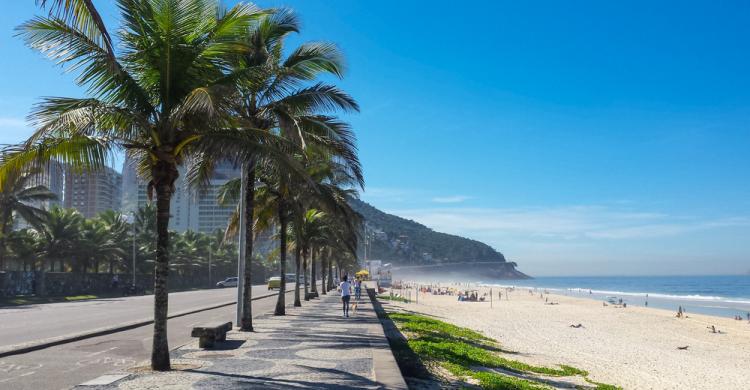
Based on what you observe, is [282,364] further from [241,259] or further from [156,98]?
[241,259]

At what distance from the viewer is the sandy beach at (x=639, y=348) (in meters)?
18.8

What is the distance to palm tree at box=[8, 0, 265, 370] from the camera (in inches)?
372

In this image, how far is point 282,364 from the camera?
36.1ft

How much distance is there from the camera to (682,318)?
4866 centimetres

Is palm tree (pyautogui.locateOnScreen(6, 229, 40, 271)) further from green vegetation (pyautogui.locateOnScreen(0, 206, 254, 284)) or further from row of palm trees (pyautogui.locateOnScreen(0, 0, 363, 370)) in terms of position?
row of palm trees (pyautogui.locateOnScreen(0, 0, 363, 370))

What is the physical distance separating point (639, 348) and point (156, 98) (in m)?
24.6

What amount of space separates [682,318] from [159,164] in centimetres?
4873

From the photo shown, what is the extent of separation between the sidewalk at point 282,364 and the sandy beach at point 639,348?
7.43 meters

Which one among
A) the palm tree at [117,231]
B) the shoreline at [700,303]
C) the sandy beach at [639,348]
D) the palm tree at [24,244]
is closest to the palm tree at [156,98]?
the sandy beach at [639,348]

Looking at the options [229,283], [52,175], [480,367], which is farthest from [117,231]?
[52,175]

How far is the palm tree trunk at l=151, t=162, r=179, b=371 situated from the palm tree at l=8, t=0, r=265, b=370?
0.02 m

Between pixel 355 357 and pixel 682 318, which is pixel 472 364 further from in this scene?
pixel 682 318

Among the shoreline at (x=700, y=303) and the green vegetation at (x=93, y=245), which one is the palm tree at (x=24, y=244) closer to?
the green vegetation at (x=93, y=245)

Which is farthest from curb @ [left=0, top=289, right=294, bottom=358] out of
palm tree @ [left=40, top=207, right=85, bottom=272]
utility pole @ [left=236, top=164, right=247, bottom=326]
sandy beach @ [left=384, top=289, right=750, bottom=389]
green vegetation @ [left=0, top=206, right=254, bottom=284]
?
palm tree @ [left=40, top=207, right=85, bottom=272]
